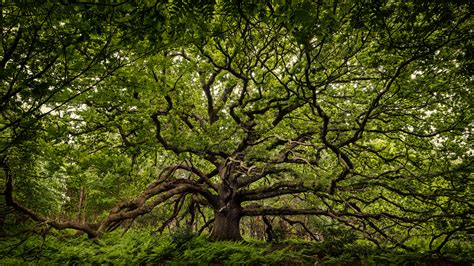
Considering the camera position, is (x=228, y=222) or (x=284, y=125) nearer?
(x=284, y=125)

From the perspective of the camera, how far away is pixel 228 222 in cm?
1090

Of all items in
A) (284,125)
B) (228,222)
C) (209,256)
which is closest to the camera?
(209,256)

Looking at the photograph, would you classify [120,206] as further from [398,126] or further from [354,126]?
[398,126]

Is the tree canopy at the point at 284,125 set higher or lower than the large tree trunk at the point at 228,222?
higher

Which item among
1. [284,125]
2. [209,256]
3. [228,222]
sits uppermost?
[284,125]

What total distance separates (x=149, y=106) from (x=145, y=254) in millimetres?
4557

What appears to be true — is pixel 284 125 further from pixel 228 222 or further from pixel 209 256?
pixel 209 256

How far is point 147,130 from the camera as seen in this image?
7738 millimetres

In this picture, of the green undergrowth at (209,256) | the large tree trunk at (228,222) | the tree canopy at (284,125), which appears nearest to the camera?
the tree canopy at (284,125)

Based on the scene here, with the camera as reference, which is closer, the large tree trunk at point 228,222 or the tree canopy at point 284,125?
the tree canopy at point 284,125

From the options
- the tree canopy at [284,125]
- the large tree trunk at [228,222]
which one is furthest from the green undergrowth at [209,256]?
the large tree trunk at [228,222]

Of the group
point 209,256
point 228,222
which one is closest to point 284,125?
point 228,222

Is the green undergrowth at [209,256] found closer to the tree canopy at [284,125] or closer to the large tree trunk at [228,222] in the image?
the tree canopy at [284,125]

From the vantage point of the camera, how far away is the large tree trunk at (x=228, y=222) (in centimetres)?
1078
